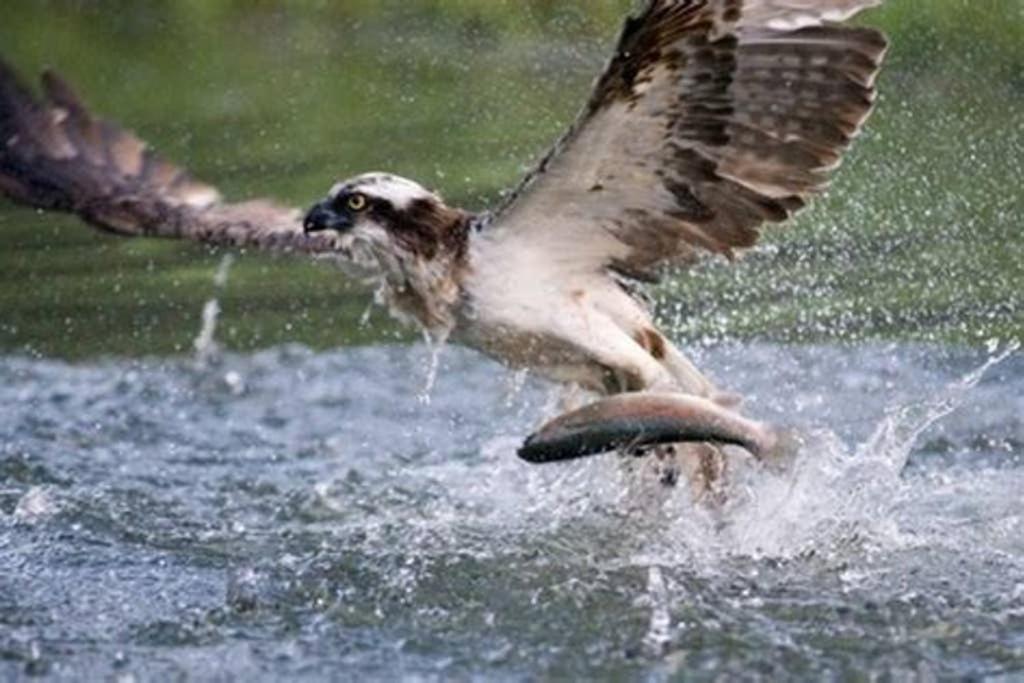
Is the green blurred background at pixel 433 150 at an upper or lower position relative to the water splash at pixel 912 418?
upper

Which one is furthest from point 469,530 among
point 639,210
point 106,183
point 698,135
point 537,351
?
point 106,183

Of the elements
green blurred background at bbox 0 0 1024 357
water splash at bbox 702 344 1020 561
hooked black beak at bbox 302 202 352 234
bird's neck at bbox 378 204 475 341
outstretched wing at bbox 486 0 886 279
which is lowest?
water splash at bbox 702 344 1020 561

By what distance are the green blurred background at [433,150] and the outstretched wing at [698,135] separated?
2794 mm

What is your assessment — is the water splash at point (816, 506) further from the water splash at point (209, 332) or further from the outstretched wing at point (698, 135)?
the water splash at point (209, 332)

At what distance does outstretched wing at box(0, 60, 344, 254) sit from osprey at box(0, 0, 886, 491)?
47 centimetres

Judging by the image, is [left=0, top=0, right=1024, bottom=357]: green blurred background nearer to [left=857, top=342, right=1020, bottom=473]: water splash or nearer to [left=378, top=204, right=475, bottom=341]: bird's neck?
[left=857, top=342, right=1020, bottom=473]: water splash

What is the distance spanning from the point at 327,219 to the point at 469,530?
1.23 m

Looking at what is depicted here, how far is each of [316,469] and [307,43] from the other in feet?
30.8

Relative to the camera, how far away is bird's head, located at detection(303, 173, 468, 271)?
7.96 metres

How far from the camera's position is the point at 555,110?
15.7 metres

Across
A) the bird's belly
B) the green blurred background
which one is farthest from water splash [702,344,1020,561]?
the green blurred background

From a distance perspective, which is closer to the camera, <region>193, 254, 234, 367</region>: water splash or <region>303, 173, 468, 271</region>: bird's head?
<region>303, 173, 468, 271</region>: bird's head

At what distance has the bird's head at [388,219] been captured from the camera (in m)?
7.96

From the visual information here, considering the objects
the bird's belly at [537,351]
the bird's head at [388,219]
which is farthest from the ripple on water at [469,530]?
the bird's head at [388,219]
